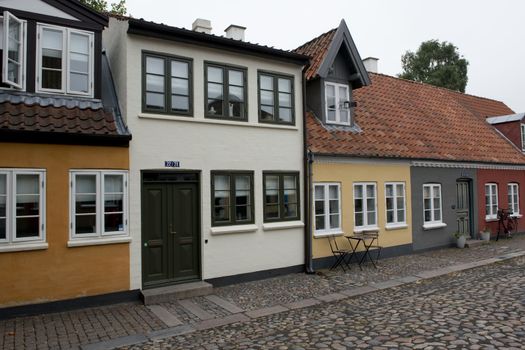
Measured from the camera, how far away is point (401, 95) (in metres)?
17.5

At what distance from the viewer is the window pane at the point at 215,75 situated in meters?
10.0

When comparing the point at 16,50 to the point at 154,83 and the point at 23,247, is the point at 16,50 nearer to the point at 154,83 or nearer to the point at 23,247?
the point at 154,83

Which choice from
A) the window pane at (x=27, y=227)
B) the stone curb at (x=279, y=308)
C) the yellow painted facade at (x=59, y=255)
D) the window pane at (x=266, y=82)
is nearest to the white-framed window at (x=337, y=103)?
the window pane at (x=266, y=82)

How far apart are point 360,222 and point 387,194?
152 cm

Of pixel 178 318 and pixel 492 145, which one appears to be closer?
pixel 178 318

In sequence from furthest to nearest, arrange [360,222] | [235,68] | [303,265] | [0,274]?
[360,222], [303,265], [235,68], [0,274]

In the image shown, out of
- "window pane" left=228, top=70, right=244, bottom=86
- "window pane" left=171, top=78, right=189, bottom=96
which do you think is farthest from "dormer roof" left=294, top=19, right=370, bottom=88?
"window pane" left=171, top=78, right=189, bottom=96

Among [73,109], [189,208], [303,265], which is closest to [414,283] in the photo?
[303,265]

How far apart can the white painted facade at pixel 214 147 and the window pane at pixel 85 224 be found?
2.50ft

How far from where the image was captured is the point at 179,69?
959cm

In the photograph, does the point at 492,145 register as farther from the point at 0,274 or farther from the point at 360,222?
the point at 0,274

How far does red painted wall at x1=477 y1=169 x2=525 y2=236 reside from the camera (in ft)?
53.8

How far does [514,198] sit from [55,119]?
60.9 ft

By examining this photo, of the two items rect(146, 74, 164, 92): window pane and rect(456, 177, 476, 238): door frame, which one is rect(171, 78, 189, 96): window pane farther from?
rect(456, 177, 476, 238): door frame
